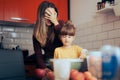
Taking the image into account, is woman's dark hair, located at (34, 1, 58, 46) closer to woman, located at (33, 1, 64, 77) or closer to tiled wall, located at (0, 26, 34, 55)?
woman, located at (33, 1, 64, 77)

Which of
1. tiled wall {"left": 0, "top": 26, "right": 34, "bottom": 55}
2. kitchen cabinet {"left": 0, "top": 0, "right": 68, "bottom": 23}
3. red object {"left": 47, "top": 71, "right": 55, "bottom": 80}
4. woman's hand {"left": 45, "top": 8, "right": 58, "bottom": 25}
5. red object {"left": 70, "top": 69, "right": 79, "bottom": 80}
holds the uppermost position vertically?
kitchen cabinet {"left": 0, "top": 0, "right": 68, "bottom": 23}

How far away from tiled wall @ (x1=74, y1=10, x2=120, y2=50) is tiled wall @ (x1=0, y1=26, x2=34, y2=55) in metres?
0.60

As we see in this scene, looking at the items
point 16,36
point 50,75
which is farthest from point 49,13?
point 16,36

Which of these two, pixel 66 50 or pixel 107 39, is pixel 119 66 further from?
pixel 107 39

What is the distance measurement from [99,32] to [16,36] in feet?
3.32

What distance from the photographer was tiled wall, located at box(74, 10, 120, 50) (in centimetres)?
173

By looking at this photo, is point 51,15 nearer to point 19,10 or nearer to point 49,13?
point 49,13

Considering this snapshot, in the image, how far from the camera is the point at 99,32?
6.34 ft

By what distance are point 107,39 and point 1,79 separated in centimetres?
106

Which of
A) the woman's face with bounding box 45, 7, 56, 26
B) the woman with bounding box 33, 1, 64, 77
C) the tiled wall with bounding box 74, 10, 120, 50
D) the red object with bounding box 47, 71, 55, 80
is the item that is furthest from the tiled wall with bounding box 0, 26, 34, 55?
the red object with bounding box 47, 71, 55, 80

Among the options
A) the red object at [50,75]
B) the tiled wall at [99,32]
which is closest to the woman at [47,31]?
the red object at [50,75]

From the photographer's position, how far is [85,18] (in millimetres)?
2197

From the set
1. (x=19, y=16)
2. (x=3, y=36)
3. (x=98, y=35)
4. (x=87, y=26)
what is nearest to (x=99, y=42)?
(x=98, y=35)

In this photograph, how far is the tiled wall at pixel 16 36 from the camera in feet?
7.86
